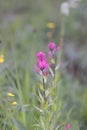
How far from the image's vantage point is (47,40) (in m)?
5.91

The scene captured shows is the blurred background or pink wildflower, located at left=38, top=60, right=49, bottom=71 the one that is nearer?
pink wildflower, located at left=38, top=60, right=49, bottom=71

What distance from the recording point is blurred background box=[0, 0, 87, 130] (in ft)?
11.7

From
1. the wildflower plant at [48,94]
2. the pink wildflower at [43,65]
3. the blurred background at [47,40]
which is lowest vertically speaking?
the blurred background at [47,40]

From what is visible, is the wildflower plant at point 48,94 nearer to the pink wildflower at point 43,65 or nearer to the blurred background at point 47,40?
the pink wildflower at point 43,65

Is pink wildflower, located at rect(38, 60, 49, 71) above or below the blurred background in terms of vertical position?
above

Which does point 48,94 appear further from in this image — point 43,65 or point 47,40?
point 47,40

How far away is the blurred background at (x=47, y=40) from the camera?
356 centimetres

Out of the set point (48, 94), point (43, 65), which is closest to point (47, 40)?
point (48, 94)

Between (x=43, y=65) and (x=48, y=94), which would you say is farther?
(x=48, y=94)

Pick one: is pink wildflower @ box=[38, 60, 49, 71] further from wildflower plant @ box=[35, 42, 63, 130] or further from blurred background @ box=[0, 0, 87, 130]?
blurred background @ box=[0, 0, 87, 130]

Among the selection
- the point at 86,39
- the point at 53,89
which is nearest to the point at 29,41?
the point at 86,39

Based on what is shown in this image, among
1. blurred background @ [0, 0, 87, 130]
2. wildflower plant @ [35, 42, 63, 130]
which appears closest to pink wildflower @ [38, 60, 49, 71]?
wildflower plant @ [35, 42, 63, 130]

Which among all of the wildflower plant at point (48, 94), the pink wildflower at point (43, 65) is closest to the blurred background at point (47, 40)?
the wildflower plant at point (48, 94)

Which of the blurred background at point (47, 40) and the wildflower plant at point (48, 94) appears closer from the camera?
the wildflower plant at point (48, 94)
